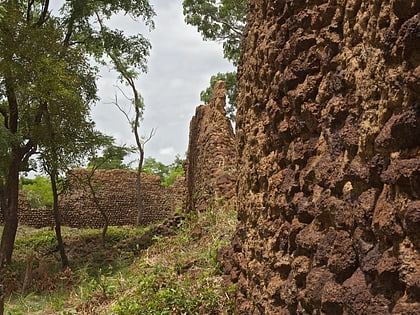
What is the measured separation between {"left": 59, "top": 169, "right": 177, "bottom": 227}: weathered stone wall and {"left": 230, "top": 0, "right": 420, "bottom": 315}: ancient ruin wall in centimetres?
1453

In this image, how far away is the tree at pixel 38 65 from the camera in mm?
9594

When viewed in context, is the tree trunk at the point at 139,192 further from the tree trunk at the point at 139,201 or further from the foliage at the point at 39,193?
the foliage at the point at 39,193

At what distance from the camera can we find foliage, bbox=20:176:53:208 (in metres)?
17.1

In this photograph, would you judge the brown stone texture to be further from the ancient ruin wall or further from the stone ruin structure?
the stone ruin structure

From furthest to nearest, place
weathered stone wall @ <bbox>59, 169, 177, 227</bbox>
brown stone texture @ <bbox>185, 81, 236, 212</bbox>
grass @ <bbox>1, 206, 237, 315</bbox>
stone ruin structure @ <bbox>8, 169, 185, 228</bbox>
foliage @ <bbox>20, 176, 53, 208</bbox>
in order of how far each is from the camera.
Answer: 1. weathered stone wall @ <bbox>59, 169, 177, 227</bbox>
2. stone ruin structure @ <bbox>8, 169, 185, 228</bbox>
3. foliage @ <bbox>20, 176, 53, 208</bbox>
4. brown stone texture @ <bbox>185, 81, 236, 212</bbox>
5. grass @ <bbox>1, 206, 237, 315</bbox>

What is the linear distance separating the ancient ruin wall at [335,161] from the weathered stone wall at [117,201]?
14.5 m

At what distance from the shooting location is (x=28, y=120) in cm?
1095

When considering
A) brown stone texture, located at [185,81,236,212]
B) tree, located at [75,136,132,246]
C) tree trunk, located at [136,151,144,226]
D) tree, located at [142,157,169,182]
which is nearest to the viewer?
brown stone texture, located at [185,81,236,212]

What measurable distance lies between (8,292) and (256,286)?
6.86 m

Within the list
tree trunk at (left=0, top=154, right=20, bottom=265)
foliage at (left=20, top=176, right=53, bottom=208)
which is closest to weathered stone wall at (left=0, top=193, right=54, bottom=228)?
foliage at (left=20, top=176, right=53, bottom=208)

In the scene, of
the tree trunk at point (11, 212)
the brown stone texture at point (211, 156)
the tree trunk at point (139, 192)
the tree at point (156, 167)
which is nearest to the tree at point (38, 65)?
the tree trunk at point (11, 212)

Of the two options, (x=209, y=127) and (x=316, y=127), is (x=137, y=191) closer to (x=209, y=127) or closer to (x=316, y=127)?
(x=209, y=127)

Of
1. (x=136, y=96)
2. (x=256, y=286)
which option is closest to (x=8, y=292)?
(x=256, y=286)

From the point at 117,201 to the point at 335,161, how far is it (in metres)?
17.0
